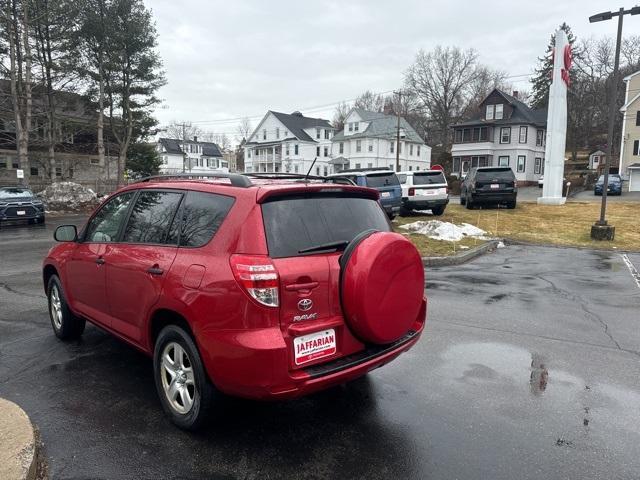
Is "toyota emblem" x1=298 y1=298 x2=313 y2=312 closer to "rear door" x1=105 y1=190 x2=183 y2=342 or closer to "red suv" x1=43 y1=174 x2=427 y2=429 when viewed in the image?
"red suv" x1=43 y1=174 x2=427 y2=429

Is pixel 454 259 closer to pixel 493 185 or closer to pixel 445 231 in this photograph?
pixel 445 231

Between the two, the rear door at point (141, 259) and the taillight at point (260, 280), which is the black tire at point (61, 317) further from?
the taillight at point (260, 280)

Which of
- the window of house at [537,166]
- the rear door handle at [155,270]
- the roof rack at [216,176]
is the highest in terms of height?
the window of house at [537,166]

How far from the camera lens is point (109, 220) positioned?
4.41 m

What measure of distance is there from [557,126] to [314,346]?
26661 millimetres

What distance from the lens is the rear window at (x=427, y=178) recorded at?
1850cm

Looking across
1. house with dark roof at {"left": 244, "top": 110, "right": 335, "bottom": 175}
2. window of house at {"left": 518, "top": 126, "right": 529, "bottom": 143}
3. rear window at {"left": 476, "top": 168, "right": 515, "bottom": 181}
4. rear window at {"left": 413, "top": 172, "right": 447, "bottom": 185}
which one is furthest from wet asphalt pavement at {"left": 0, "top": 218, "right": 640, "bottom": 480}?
house with dark roof at {"left": 244, "top": 110, "right": 335, "bottom": 175}

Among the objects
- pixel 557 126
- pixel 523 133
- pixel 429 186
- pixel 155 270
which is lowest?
pixel 155 270

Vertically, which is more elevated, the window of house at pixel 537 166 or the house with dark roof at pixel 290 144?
the house with dark roof at pixel 290 144

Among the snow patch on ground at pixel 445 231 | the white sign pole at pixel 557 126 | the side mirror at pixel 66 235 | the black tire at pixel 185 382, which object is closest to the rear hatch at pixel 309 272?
the black tire at pixel 185 382

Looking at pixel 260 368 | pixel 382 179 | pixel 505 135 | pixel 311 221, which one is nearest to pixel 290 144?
pixel 505 135

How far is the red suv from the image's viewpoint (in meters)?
2.85

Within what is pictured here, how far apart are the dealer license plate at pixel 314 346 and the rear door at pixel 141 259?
1.14m

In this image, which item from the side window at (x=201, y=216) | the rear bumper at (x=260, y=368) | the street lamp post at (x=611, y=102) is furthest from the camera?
the street lamp post at (x=611, y=102)
